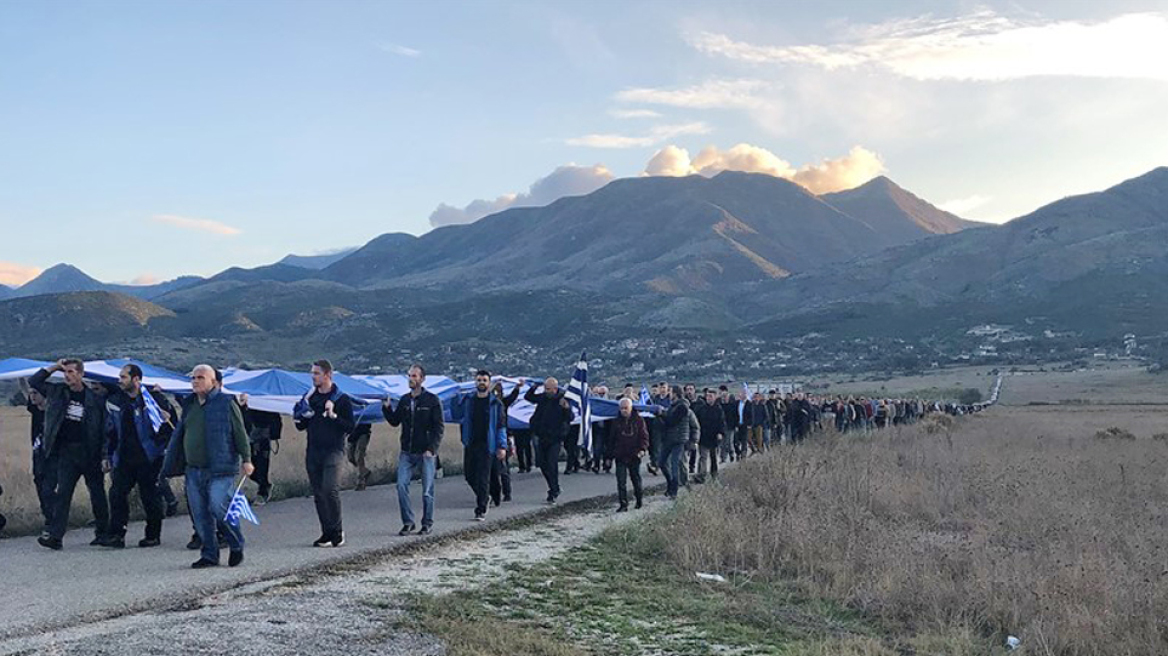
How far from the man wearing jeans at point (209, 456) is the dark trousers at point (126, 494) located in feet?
4.93

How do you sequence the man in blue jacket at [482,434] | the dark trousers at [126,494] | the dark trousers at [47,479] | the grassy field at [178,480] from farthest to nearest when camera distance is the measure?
the man in blue jacket at [482,434], the grassy field at [178,480], the dark trousers at [126,494], the dark trousers at [47,479]

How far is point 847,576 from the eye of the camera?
11562mm

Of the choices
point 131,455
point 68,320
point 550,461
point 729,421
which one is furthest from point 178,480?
point 68,320

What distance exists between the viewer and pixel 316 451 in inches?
450

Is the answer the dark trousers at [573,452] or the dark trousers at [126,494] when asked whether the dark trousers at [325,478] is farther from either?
the dark trousers at [573,452]

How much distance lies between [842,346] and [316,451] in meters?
129

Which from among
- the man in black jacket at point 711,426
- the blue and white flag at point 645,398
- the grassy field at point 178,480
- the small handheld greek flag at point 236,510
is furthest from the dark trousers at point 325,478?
the blue and white flag at point 645,398

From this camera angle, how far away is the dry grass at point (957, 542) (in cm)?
988

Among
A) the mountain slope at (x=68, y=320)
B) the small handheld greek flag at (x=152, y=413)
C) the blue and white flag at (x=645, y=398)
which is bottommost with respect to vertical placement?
the blue and white flag at (x=645, y=398)

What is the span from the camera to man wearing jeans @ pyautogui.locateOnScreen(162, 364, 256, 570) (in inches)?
399

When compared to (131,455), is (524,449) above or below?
below

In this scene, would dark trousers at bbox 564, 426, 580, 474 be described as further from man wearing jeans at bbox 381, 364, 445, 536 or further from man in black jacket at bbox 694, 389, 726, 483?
man wearing jeans at bbox 381, 364, 445, 536

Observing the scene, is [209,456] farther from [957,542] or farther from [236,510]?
[957,542]

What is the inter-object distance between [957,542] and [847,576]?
3.47 metres
